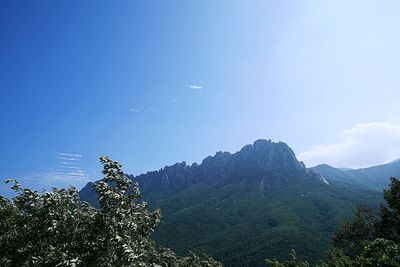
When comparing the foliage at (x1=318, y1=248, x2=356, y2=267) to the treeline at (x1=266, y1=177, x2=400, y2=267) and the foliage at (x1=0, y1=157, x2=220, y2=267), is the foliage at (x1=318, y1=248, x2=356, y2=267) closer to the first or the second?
the treeline at (x1=266, y1=177, x2=400, y2=267)

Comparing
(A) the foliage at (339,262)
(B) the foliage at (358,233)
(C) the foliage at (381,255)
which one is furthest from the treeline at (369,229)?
Answer: (C) the foliage at (381,255)

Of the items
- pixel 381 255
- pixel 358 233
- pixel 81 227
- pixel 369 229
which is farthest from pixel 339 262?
pixel 81 227

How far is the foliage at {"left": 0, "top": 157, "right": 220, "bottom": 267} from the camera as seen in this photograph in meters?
13.7

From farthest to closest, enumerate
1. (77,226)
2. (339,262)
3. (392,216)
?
(392,216), (339,262), (77,226)

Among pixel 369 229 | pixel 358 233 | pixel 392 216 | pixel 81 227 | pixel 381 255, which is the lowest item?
pixel 358 233

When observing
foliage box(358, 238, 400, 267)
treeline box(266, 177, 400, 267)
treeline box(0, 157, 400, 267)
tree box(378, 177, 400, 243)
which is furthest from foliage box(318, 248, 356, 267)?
treeline box(0, 157, 400, 267)

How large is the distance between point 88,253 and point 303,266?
26459 millimetres

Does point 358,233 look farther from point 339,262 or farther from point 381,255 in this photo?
point 381,255

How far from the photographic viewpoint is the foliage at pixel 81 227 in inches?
539

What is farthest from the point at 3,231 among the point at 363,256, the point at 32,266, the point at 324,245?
the point at 324,245

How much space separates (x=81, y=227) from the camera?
14852 mm

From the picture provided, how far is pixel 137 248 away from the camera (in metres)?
14.7

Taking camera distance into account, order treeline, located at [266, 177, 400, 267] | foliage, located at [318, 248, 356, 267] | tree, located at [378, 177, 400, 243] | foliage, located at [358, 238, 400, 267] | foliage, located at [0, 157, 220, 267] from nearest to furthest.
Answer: foliage, located at [0, 157, 220, 267] < foliage, located at [358, 238, 400, 267] < foliage, located at [318, 248, 356, 267] < treeline, located at [266, 177, 400, 267] < tree, located at [378, 177, 400, 243]

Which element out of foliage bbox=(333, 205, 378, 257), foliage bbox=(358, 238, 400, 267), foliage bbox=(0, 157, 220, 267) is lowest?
foliage bbox=(333, 205, 378, 257)
